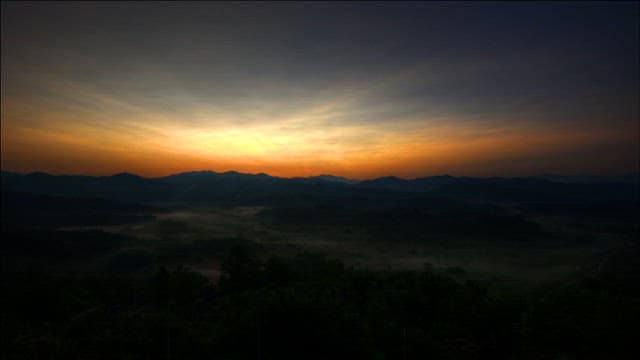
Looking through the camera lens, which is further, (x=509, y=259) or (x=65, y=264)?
(x=509, y=259)

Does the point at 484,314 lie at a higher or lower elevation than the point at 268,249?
higher

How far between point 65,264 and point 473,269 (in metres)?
107

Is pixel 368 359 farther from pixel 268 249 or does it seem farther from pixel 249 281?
pixel 268 249

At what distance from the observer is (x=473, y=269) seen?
301 feet

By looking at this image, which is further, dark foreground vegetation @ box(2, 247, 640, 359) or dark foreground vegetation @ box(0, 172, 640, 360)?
dark foreground vegetation @ box(0, 172, 640, 360)

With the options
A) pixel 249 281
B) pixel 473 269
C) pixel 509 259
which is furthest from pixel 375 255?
pixel 249 281

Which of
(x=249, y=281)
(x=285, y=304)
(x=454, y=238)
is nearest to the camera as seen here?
(x=285, y=304)

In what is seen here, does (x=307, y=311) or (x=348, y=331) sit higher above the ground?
(x=307, y=311)

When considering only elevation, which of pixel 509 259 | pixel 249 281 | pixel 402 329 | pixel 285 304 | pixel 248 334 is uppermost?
pixel 285 304

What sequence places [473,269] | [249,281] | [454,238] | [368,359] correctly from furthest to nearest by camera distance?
[454,238], [473,269], [249,281], [368,359]

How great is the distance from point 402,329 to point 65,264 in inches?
4055

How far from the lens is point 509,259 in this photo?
10762 centimetres

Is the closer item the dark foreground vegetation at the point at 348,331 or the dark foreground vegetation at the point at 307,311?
the dark foreground vegetation at the point at 348,331

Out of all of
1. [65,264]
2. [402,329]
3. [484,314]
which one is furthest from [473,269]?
[65,264]
